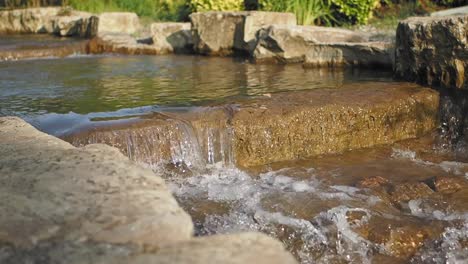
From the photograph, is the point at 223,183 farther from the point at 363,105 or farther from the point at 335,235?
the point at 363,105

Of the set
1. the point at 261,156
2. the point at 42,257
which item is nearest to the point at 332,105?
the point at 261,156

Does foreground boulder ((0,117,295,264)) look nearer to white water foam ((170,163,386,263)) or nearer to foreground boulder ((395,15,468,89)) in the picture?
white water foam ((170,163,386,263))

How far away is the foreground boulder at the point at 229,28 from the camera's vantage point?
8.85 meters

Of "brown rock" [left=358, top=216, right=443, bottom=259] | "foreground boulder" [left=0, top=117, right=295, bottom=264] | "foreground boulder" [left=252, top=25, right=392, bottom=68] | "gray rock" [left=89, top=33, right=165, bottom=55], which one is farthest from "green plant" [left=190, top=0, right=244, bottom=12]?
"foreground boulder" [left=0, top=117, right=295, bottom=264]

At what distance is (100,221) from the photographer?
5.14 ft

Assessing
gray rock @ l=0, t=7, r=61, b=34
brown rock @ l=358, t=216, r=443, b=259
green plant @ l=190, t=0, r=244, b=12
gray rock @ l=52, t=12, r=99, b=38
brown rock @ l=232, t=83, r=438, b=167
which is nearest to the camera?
brown rock @ l=358, t=216, r=443, b=259

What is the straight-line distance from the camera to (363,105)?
488cm

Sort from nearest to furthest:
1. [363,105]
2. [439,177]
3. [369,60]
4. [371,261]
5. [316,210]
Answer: [371,261] → [316,210] → [439,177] → [363,105] → [369,60]

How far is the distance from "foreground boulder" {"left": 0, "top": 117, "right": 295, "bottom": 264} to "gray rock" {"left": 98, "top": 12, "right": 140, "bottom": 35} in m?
10.2

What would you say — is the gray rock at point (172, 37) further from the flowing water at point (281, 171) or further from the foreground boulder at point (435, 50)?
the foreground boulder at point (435, 50)

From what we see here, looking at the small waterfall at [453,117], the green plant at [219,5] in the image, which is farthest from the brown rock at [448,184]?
the green plant at [219,5]

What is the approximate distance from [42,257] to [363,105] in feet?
12.4

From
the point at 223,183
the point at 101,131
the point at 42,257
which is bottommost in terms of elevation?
the point at 223,183

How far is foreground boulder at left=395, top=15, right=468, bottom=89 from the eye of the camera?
5199 mm
